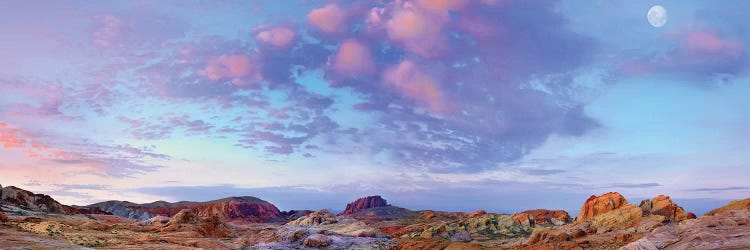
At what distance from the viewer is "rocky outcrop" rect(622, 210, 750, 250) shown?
1610 inches

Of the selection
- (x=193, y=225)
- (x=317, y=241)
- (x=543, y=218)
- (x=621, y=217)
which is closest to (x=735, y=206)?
(x=621, y=217)

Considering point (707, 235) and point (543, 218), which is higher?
point (707, 235)

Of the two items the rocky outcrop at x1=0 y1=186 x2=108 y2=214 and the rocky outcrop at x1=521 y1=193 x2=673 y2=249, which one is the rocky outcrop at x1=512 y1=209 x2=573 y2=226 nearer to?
the rocky outcrop at x1=521 y1=193 x2=673 y2=249

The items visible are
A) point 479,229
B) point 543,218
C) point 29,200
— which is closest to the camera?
point 479,229

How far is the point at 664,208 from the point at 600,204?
9611 mm

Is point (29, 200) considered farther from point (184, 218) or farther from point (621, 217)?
point (621, 217)

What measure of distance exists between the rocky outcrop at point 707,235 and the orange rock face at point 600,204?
21.3m

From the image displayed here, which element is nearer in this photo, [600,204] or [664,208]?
[664,208]

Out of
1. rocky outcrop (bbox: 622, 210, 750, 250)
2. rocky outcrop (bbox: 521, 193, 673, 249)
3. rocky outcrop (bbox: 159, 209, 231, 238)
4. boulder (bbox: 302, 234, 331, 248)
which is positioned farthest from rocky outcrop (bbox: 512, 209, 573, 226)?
rocky outcrop (bbox: 159, 209, 231, 238)

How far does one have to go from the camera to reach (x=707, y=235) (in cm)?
4366

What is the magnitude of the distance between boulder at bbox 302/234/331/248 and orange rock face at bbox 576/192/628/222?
142 feet

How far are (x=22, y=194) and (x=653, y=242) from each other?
127230 millimetres

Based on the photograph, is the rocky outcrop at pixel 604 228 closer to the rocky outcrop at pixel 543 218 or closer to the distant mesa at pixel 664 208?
the distant mesa at pixel 664 208

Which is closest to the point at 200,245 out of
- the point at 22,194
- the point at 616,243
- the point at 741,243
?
the point at 616,243
